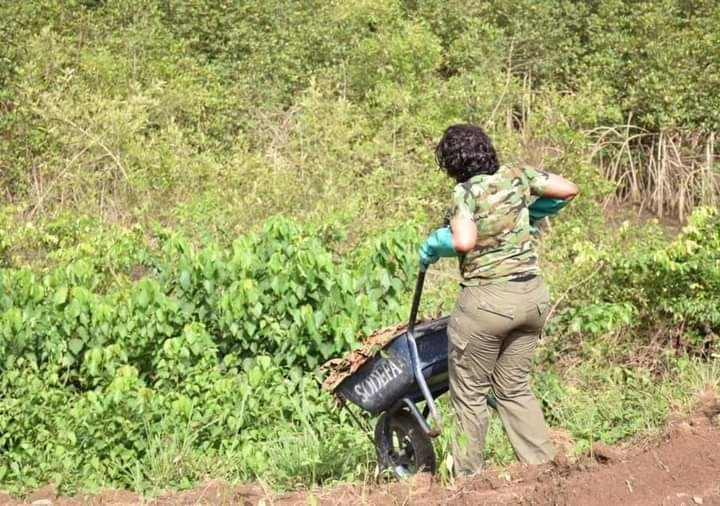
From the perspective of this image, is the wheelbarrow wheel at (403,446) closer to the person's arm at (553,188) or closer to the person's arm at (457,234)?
the person's arm at (457,234)

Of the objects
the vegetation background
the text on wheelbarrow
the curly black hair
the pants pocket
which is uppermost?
the curly black hair

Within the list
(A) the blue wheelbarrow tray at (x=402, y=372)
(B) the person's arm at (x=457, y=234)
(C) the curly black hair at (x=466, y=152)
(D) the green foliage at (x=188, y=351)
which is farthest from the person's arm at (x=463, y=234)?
(D) the green foliage at (x=188, y=351)

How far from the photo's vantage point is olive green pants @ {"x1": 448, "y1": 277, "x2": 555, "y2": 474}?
4.25 meters

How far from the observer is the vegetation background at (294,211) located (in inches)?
237

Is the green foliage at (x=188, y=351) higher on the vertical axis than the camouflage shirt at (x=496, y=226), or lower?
lower

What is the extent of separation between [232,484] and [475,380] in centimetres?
139

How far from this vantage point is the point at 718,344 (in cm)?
689

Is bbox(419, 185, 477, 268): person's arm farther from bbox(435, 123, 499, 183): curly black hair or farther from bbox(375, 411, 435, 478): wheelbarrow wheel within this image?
bbox(375, 411, 435, 478): wheelbarrow wheel

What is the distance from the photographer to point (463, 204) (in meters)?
4.21

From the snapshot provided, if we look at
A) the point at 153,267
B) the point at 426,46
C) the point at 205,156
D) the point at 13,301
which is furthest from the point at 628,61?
the point at 13,301

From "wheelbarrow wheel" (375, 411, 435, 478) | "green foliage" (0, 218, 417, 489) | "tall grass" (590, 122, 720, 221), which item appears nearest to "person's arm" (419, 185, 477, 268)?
"wheelbarrow wheel" (375, 411, 435, 478)

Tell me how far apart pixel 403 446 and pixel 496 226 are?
1117 millimetres

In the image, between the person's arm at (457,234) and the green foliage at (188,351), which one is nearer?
the person's arm at (457,234)

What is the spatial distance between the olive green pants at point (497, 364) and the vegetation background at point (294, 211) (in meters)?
0.73
